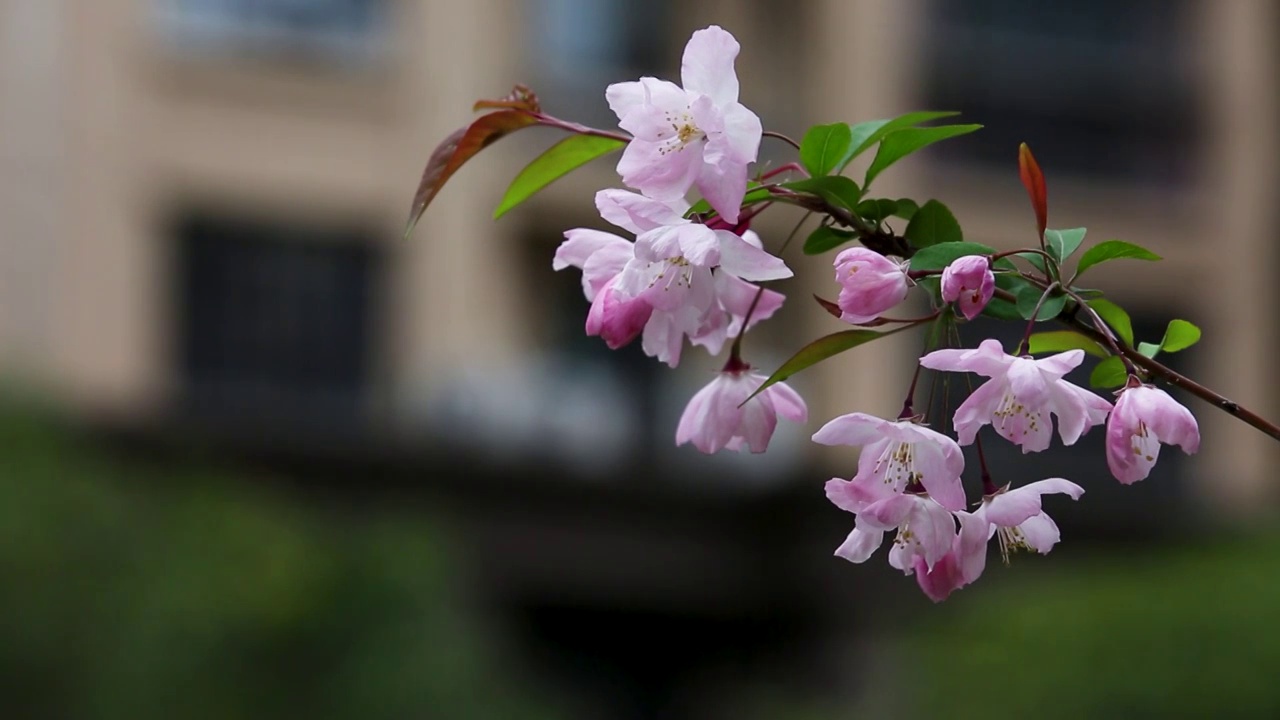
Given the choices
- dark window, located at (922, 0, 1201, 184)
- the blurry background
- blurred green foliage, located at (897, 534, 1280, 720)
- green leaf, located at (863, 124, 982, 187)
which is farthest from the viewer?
dark window, located at (922, 0, 1201, 184)

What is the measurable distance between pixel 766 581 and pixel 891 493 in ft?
32.6

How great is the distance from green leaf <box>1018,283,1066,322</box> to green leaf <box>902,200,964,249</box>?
5 cm

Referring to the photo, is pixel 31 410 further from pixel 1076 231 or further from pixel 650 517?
pixel 1076 231

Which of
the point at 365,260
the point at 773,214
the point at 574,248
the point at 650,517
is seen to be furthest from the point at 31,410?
the point at 574,248

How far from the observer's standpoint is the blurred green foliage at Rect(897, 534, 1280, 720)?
621 centimetres

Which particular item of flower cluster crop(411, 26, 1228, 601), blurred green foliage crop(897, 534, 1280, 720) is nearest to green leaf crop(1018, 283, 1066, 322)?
flower cluster crop(411, 26, 1228, 601)

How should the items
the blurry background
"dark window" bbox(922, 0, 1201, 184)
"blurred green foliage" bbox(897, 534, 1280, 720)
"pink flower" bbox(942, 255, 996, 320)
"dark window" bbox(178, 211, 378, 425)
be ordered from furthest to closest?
"dark window" bbox(922, 0, 1201, 184)
"dark window" bbox(178, 211, 378, 425)
the blurry background
"blurred green foliage" bbox(897, 534, 1280, 720)
"pink flower" bbox(942, 255, 996, 320)

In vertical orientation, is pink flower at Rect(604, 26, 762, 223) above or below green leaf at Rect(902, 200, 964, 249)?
above

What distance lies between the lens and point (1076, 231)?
3.21ft

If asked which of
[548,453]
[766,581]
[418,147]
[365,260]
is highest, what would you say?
[418,147]

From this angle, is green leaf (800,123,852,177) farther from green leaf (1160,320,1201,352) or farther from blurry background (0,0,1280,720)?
blurry background (0,0,1280,720)

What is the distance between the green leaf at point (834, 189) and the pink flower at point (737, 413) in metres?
0.17

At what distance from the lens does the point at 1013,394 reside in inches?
34.8

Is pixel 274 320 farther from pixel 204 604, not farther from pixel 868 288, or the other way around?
pixel 868 288
